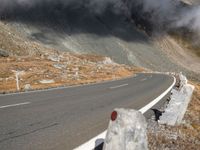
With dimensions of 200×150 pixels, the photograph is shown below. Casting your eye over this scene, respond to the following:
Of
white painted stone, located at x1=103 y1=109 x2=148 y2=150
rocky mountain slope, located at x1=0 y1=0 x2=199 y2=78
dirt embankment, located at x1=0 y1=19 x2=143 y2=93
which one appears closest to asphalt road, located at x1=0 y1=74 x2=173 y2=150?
white painted stone, located at x1=103 y1=109 x2=148 y2=150

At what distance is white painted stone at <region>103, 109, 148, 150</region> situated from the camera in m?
4.90

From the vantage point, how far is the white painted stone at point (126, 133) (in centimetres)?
490

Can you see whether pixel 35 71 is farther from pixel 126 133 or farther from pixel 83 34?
pixel 83 34

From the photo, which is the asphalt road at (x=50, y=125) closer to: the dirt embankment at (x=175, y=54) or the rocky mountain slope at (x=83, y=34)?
the rocky mountain slope at (x=83, y=34)

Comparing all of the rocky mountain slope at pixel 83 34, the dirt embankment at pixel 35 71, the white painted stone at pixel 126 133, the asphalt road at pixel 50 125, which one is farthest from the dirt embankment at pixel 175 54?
the white painted stone at pixel 126 133

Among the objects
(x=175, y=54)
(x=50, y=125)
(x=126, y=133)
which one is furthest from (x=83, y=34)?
(x=126, y=133)

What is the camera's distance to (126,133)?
495 cm

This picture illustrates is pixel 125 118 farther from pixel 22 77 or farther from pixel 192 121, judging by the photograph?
pixel 22 77

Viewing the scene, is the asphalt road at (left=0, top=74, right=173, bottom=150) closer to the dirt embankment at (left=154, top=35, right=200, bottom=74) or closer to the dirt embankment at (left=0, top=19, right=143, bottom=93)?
the dirt embankment at (left=0, top=19, right=143, bottom=93)

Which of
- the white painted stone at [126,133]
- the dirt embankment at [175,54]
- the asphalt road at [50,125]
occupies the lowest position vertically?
the asphalt road at [50,125]

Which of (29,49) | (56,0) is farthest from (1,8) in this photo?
(29,49)

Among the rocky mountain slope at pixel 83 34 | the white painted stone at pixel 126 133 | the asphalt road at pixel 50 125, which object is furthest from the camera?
the rocky mountain slope at pixel 83 34

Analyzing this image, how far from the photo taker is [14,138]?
7008 mm

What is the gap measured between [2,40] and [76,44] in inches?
1282
